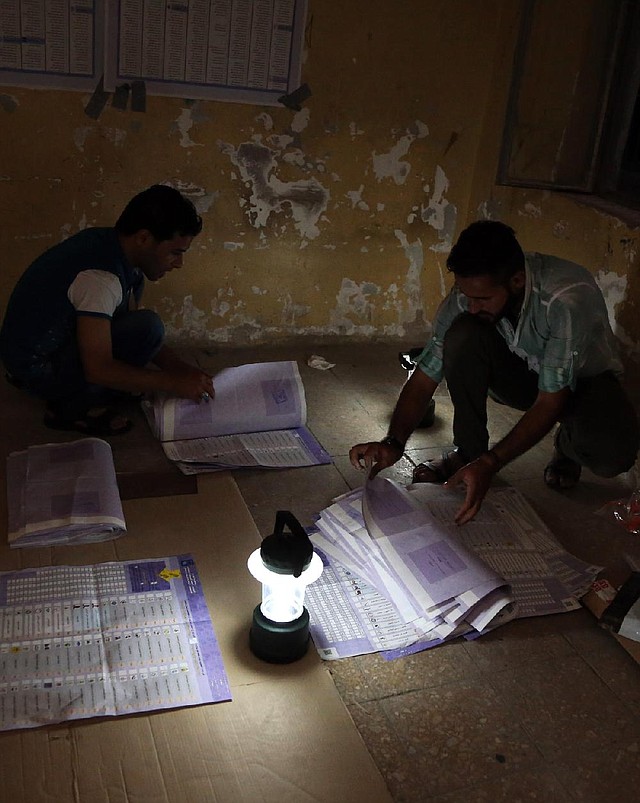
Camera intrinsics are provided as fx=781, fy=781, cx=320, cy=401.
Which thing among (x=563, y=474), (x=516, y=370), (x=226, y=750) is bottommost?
(x=226, y=750)

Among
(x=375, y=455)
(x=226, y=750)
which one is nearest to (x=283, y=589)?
(x=226, y=750)

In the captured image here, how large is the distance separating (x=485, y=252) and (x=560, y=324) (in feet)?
0.93

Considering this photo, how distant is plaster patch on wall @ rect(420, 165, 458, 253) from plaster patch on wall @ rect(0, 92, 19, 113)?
157cm

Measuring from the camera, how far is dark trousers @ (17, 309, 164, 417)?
7.77ft

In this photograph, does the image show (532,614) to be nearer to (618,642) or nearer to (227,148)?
(618,642)

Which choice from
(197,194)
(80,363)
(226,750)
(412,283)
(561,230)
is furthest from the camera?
(412,283)

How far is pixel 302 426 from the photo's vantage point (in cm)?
256

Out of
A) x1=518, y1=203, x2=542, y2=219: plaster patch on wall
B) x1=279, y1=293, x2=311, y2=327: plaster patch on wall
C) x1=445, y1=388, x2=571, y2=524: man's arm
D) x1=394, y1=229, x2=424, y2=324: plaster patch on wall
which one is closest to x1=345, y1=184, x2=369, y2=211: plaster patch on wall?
x1=394, y1=229, x2=424, y2=324: plaster patch on wall

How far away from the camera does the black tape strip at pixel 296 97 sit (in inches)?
112

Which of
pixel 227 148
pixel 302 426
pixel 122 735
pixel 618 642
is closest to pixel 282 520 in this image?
pixel 122 735

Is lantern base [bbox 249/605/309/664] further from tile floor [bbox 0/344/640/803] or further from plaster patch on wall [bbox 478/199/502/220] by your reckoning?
plaster patch on wall [bbox 478/199/502/220]

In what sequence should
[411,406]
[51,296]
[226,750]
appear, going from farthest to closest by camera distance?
[51,296] → [411,406] → [226,750]

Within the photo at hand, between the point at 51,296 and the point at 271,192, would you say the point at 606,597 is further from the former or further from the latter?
the point at 271,192

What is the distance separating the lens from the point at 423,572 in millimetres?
1767
